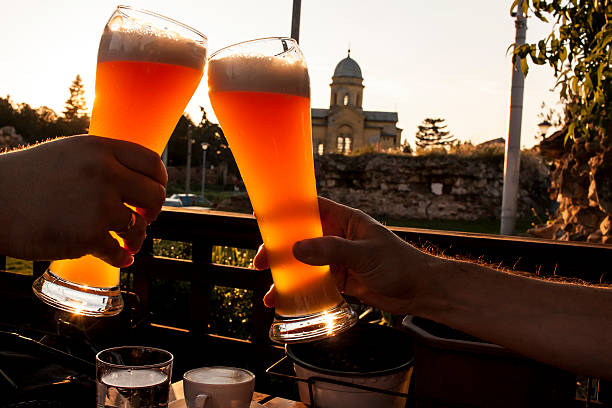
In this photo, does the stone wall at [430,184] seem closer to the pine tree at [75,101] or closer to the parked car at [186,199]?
the parked car at [186,199]

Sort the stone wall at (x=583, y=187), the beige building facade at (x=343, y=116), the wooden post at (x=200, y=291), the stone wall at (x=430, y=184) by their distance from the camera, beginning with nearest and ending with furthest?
the wooden post at (x=200, y=291) → the stone wall at (x=583, y=187) → the stone wall at (x=430, y=184) → the beige building facade at (x=343, y=116)

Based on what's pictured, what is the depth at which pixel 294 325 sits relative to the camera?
37.8 inches

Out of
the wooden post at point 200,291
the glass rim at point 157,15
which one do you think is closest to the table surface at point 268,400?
the glass rim at point 157,15

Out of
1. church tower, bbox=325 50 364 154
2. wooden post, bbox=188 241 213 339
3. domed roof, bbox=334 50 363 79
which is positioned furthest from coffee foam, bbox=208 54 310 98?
domed roof, bbox=334 50 363 79

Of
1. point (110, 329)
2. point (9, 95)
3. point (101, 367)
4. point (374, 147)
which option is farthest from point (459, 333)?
point (9, 95)

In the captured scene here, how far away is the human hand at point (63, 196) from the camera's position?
2.44 ft

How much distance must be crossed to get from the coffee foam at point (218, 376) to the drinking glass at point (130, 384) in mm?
48

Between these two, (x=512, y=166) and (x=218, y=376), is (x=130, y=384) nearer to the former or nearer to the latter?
(x=218, y=376)

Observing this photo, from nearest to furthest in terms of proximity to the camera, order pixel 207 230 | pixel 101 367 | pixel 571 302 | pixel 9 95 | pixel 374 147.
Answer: pixel 101 367 < pixel 571 302 < pixel 207 230 < pixel 374 147 < pixel 9 95

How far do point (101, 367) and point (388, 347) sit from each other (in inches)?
25.1

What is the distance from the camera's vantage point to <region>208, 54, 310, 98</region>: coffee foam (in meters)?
0.93

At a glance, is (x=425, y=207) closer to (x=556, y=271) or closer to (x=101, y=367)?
(x=556, y=271)

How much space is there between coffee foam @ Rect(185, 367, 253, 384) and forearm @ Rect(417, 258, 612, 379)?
0.43m

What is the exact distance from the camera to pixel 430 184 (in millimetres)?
17000
